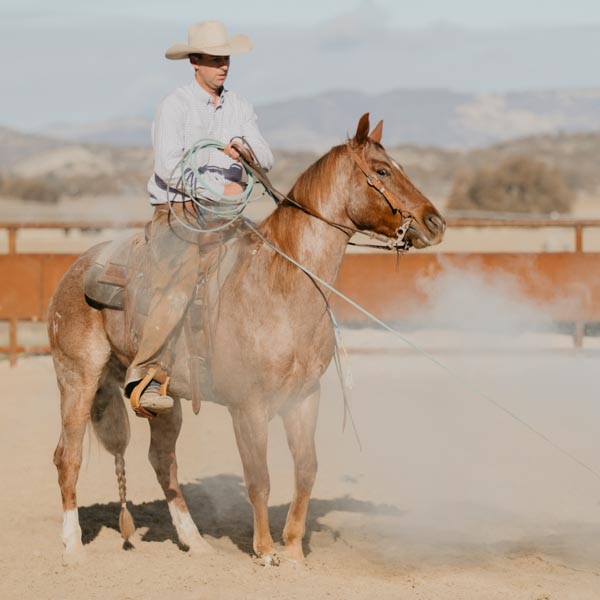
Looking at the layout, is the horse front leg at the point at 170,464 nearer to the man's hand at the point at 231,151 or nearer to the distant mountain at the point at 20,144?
the man's hand at the point at 231,151

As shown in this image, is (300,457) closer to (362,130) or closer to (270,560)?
(270,560)

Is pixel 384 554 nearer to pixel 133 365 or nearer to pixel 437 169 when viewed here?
pixel 133 365

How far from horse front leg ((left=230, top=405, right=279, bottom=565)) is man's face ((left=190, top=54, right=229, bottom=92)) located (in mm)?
1650

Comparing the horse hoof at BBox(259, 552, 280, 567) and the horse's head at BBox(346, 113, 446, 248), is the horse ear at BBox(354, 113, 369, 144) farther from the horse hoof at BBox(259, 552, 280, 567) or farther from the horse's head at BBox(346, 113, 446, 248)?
the horse hoof at BBox(259, 552, 280, 567)

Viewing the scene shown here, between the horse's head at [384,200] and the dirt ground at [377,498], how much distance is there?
29.8 inches

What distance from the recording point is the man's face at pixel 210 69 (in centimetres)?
579

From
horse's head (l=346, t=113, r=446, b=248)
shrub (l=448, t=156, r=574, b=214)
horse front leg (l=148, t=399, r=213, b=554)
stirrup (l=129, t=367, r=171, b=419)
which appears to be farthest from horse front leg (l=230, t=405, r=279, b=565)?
shrub (l=448, t=156, r=574, b=214)

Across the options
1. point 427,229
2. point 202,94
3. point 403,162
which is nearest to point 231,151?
point 202,94

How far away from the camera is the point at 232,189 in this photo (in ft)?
19.3

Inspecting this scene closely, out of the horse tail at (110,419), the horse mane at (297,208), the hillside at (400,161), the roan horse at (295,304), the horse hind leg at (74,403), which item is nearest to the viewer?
the roan horse at (295,304)

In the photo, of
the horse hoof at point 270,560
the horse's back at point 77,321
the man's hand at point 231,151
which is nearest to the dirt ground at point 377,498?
the horse hoof at point 270,560

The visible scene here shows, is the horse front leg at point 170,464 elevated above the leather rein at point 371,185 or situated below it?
below

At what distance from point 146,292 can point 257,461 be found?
1.06 metres

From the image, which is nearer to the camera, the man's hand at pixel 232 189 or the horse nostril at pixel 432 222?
the horse nostril at pixel 432 222
